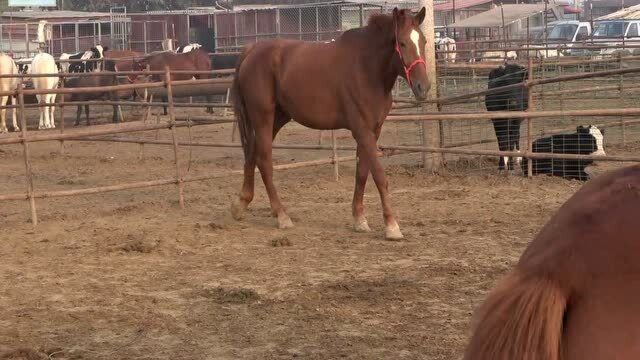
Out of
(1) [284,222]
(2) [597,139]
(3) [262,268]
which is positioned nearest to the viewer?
(3) [262,268]

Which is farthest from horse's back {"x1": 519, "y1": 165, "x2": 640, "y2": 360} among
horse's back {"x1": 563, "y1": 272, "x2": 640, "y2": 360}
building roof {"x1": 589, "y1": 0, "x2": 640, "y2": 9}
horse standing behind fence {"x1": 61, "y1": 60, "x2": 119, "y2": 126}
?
building roof {"x1": 589, "y1": 0, "x2": 640, "y2": 9}

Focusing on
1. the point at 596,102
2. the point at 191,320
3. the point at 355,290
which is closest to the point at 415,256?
the point at 355,290

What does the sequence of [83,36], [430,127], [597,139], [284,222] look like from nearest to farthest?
[284,222] → [597,139] → [430,127] → [83,36]

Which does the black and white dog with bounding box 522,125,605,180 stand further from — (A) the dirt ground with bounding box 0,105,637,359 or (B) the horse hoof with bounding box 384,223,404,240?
(B) the horse hoof with bounding box 384,223,404,240

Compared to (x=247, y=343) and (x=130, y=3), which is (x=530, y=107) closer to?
(x=247, y=343)

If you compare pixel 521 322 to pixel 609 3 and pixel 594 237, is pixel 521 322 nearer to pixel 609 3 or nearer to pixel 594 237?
pixel 594 237

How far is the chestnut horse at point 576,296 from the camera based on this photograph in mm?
1545

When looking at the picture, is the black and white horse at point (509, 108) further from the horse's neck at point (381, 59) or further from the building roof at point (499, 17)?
the building roof at point (499, 17)

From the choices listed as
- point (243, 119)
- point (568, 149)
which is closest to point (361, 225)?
point (243, 119)

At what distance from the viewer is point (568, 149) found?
397 inches

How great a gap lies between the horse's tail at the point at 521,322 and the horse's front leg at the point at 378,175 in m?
5.26

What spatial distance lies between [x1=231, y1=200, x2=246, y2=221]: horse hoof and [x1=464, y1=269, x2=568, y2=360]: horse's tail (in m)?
6.32

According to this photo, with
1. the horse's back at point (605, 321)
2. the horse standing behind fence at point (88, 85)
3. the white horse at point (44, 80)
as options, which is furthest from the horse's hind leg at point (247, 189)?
the white horse at point (44, 80)

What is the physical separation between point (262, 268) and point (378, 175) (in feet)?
4.87
